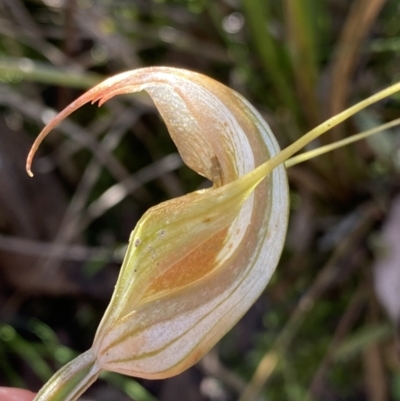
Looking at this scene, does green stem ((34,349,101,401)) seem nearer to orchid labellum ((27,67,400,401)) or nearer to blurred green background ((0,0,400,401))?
orchid labellum ((27,67,400,401))

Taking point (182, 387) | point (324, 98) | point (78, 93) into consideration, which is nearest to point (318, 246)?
point (324, 98)

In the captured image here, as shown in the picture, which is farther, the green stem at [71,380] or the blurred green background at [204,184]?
the blurred green background at [204,184]

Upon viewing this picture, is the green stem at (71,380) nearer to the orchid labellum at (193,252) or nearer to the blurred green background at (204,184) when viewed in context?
the orchid labellum at (193,252)

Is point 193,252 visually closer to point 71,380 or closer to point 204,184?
point 71,380

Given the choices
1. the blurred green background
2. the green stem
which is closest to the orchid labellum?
the green stem

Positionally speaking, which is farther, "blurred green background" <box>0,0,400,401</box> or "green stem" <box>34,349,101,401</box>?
"blurred green background" <box>0,0,400,401</box>

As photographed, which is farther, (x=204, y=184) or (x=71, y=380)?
(x=204, y=184)

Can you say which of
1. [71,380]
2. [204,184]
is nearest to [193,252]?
[71,380]

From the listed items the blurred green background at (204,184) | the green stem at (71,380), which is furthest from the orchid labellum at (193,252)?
the blurred green background at (204,184)
